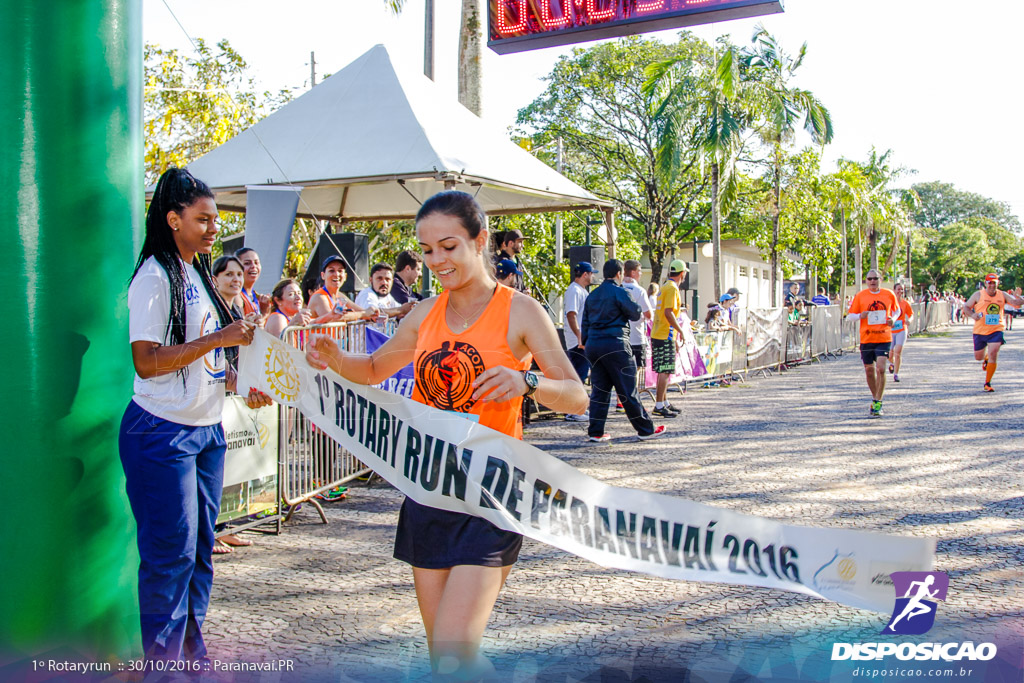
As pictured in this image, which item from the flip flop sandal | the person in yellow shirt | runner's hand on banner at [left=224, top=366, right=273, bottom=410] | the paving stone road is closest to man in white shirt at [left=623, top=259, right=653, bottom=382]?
the person in yellow shirt

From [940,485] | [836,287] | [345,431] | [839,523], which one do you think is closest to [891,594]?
[345,431]

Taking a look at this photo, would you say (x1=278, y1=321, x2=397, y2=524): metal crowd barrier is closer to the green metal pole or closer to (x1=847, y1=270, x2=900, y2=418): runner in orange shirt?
the green metal pole

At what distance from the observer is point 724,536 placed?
83.1 inches

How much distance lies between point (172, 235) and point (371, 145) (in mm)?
5635

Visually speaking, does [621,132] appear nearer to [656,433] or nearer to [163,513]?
[656,433]

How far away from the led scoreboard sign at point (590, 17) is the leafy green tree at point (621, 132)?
83.9ft

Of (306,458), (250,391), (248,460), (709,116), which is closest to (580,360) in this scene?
(306,458)

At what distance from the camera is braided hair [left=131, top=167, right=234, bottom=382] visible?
2752 millimetres

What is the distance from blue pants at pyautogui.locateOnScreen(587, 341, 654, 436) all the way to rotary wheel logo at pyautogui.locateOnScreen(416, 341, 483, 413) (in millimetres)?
3077

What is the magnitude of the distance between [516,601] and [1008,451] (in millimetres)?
6353

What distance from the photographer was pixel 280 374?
2838mm

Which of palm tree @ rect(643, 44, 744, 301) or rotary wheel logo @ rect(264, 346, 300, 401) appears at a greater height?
palm tree @ rect(643, 44, 744, 301)

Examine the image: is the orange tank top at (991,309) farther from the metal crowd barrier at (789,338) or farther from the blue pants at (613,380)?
the blue pants at (613,380)

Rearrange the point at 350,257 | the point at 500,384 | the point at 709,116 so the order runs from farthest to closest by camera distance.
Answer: the point at 709,116 → the point at 350,257 → the point at 500,384
